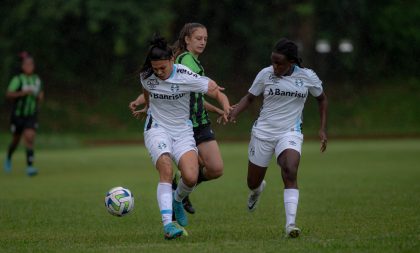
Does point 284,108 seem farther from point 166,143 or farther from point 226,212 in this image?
point 226,212

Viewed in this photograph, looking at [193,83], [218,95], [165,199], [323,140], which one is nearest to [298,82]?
[323,140]

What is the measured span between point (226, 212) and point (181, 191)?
207 centimetres

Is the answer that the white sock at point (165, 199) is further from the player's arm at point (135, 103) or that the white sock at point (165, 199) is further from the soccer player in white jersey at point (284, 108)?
the player's arm at point (135, 103)

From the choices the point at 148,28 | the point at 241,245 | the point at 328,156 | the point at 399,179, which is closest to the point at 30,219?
the point at 241,245

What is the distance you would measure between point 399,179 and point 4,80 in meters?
Answer: 25.9

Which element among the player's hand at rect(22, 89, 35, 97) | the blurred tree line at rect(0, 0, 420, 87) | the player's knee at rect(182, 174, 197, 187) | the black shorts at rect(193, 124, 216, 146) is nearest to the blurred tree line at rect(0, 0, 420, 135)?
the blurred tree line at rect(0, 0, 420, 87)

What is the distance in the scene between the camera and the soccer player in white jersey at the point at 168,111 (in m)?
9.09

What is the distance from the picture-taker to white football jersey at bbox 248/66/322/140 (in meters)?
9.52

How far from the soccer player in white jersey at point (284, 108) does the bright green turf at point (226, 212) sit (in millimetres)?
780

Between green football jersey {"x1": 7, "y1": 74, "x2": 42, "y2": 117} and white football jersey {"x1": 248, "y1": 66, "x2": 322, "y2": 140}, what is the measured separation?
11.2 metres

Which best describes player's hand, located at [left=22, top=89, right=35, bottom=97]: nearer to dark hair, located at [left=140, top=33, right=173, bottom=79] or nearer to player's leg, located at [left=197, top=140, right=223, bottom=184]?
player's leg, located at [left=197, top=140, right=223, bottom=184]

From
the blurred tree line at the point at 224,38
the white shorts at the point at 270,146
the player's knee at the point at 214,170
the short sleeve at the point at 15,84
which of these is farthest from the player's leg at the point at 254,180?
the blurred tree line at the point at 224,38

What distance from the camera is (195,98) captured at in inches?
400

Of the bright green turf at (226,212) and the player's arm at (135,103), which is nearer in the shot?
the bright green turf at (226,212)
